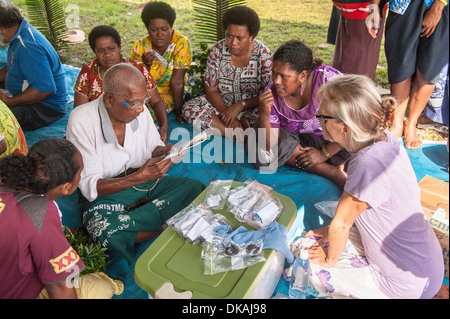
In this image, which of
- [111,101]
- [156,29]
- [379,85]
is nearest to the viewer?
[111,101]

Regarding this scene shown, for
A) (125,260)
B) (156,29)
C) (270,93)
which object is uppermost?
(156,29)

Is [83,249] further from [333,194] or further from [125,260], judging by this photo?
[333,194]

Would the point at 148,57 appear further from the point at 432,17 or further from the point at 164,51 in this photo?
the point at 432,17

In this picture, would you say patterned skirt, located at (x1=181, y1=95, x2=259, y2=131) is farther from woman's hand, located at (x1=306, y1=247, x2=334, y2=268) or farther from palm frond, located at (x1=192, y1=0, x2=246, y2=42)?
woman's hand, located at (x1=306, y1=247, x2=334, y2=268)

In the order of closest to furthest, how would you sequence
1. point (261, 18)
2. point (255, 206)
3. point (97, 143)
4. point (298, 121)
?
point (255, 206) → point (97, 143) → point (298, 121) → point (261, 18)

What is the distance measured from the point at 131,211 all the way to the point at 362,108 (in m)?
1.70

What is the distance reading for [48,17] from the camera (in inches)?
213

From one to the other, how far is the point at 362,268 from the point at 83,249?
68.6 inches

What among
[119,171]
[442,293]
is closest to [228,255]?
[119,171]

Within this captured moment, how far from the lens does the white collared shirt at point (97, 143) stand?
2414mm

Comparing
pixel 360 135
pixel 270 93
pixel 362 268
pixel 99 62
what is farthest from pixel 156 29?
pixel 362 268

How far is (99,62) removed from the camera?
11.1 feet

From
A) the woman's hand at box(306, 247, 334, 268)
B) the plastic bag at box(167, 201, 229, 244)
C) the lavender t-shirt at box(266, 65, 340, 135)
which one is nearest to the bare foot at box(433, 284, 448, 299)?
the woman's hand at box(306, 247, 334, 268)

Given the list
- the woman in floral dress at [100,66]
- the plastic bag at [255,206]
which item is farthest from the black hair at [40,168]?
the woman in floral dress at [100,66]
